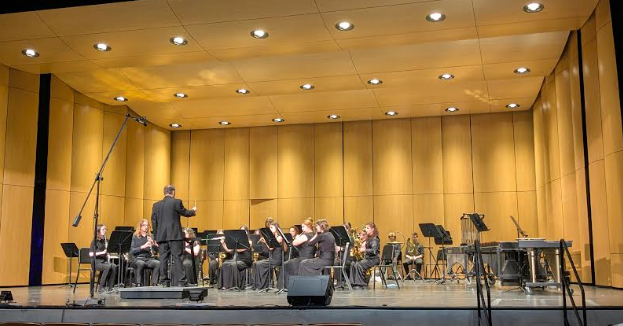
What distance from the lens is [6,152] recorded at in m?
12.0

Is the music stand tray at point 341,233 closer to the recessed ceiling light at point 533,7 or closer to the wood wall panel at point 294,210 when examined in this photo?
the recessed ceiling light at point 533,7

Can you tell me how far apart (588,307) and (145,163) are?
1324 cm

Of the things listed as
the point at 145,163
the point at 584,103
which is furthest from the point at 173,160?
the point at 584,103

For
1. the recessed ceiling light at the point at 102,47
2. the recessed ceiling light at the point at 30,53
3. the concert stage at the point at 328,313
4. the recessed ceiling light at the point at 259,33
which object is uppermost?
the recessed ceiling light at the point at 259,33

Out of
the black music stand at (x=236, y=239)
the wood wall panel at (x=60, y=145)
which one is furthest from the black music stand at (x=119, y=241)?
the wood wall panel at (x=60, y=145)

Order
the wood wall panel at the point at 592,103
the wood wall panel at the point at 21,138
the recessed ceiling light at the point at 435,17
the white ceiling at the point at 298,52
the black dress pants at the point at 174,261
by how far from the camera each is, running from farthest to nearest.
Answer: the wood wall panel at the point at 21,138, the wood wall panel at the point at 592,103, the recessed ceiling light at the point at 435,17, the white ceiling at the point at 298,52, the black dress pants at the point at 174,261

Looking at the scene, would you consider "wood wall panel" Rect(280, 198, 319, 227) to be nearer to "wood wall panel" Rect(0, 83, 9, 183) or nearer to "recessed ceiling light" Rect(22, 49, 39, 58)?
"wood wall panel" Rect(0, 83, 9, 183)

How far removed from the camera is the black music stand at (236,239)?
1057 cm

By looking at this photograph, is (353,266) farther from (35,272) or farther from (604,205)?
(35,272)

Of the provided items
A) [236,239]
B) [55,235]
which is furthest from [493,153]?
[55,235]

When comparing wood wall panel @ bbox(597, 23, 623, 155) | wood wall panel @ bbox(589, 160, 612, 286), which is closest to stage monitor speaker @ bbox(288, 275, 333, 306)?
wood wall panel @ bbox(597, 23, 623, 155)

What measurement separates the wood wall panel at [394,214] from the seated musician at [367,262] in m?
5.58

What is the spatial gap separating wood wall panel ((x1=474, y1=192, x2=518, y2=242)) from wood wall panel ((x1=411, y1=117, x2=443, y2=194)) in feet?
3.97

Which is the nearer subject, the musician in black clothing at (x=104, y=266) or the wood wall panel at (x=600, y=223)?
the wood wall panel at (x=600, y=223)
